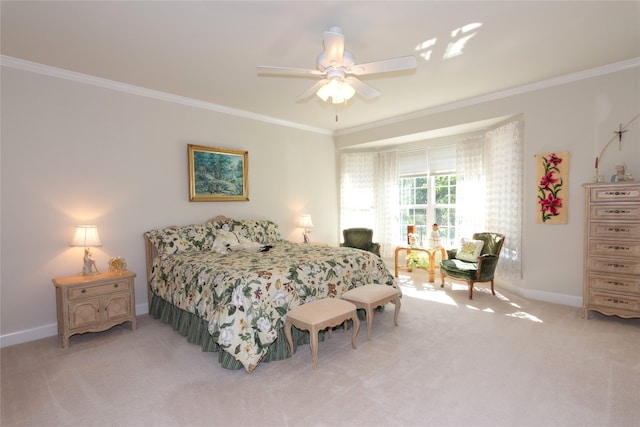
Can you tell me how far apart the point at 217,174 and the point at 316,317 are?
3.11 m

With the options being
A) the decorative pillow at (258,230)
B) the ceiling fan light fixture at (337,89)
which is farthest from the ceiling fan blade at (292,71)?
the decorative pillow at (258,230)

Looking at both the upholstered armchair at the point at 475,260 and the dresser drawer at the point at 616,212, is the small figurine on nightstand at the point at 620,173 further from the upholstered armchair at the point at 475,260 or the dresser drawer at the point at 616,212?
the upholstered armchair at the point at 475,260

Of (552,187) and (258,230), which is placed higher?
(552,187)

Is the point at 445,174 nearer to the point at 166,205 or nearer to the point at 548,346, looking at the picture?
the point at 548,346

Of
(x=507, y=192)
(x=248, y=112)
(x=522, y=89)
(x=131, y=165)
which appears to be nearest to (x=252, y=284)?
(x=131, y=165)

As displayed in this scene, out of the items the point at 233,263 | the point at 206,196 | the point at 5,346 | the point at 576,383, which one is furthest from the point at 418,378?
the point at 5,346

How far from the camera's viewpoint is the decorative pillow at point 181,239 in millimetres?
4145

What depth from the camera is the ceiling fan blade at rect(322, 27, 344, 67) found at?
2410 millimetres

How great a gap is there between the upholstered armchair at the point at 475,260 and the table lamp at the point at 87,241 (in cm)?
469

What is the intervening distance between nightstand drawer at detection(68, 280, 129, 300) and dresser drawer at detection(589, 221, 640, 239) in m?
5.31

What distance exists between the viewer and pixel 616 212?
355cm

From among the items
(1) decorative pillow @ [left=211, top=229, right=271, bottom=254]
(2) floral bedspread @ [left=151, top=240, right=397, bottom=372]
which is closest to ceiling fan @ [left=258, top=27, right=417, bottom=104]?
(2) floral bedspread @ [left=151, top=240, right=397, bottom=372]

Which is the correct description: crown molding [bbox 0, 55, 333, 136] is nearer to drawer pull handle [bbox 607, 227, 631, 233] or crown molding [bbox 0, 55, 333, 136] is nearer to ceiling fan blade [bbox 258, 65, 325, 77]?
ceiling fan blade [bbox 258, 65, 325, 77]

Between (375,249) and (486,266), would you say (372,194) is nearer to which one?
(375,249)
